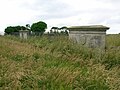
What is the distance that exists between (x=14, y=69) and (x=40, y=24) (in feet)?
99.6

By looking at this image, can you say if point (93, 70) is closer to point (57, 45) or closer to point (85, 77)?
point (85, 77)

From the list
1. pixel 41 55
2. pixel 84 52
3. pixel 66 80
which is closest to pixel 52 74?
pixel 66 80

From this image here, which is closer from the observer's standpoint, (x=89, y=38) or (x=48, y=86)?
(x=48, y=86)

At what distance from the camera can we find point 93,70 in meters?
6.81

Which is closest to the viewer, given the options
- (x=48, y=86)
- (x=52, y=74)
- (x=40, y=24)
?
(x=48, y=86)

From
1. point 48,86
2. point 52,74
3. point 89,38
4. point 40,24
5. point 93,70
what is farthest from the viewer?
point 40,24

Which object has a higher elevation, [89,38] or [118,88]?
[89,38]

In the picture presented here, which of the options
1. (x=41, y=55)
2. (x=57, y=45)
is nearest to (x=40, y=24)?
(x=57, y=45)

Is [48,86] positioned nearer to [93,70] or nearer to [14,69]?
[14,69]

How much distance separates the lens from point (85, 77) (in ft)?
19.7

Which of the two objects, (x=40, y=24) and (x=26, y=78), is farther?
(x=40, y=24)

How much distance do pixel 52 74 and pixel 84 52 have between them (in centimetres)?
401

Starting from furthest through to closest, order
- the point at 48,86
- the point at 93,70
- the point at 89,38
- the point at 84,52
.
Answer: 1. the point at 89,38
2. the point at 84,52
3. the point at 93,70
4. the point at 48,86

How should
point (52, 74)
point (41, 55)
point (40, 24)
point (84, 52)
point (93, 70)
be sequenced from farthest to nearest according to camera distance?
point (40, 24) < point (84, 52) < point (41, 55) < point (93, 70) < point (52, 74)
